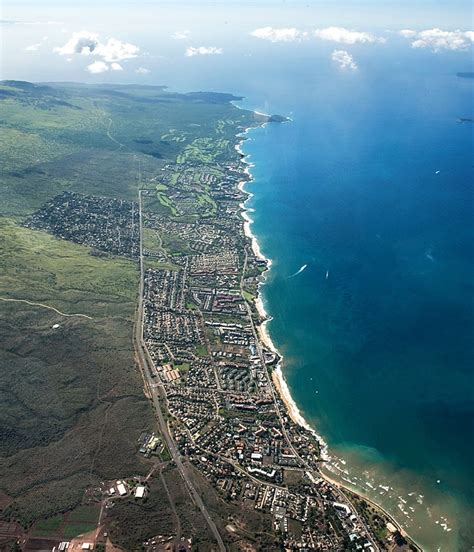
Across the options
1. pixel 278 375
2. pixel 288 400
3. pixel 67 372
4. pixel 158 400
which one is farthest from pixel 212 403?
pixel 67 372

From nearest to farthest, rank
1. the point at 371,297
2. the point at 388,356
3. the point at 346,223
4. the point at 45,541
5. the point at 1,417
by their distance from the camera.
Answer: the point at 45,541 < the point at 1,417 < the point at 388,356 < the point at 371,297 < the point at 346,223

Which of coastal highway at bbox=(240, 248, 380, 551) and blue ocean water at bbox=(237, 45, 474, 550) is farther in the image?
blue ocean water at bbox=(237, 45, 474, 550)

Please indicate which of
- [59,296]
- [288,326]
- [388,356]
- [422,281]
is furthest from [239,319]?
[422,281]

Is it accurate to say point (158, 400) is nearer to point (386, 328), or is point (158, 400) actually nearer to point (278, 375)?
point (278, 375)

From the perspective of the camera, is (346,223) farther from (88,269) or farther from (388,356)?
(88,269)

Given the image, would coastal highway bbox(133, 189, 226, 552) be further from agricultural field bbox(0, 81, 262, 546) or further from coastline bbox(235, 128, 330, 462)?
coastline bbox(235, 128, 330, 462)

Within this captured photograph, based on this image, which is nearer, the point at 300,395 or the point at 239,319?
the point at 300,395

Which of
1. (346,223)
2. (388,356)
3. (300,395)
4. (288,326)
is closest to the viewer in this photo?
(300,395)

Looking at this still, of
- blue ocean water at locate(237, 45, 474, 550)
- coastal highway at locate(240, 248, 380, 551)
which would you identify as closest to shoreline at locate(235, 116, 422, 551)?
coastal highway at locate(240, 248, 380, 551)
